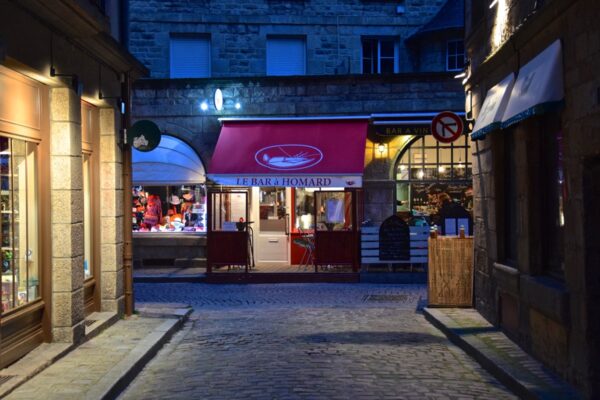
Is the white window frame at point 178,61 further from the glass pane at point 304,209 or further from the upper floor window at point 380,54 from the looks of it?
the upper floor window at point 380,54

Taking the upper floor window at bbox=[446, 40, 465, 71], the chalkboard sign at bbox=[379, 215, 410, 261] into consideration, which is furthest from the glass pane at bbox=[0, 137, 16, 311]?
the upper floor window at bbox=[446, 40, 465, 71]

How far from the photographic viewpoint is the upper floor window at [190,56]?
67.0ft

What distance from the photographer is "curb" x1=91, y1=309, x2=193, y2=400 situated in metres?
7.11

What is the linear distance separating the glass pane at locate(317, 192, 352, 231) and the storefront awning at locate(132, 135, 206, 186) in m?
3.45

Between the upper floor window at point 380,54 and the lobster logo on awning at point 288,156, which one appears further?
the upper floor window at point 380,54

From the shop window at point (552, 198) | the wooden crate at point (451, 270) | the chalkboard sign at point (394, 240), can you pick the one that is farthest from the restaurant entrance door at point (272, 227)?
the shop window at point (552, 198)

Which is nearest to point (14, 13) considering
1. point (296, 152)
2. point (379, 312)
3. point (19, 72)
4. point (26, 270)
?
point (19, 72)

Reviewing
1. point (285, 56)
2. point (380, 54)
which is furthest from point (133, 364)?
point (380, 54)

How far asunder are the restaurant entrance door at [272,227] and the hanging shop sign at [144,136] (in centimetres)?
797

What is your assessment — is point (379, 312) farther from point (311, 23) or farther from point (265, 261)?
point (311, 23)

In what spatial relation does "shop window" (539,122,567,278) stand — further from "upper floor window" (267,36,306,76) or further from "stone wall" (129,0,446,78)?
"upper floor window" (267,36,306,76)

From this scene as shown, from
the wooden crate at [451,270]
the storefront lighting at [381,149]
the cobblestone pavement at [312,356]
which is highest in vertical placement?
the storefront lighting at [381,149]

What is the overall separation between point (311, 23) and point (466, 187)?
237 inches

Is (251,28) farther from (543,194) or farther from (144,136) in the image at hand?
(543,194)
